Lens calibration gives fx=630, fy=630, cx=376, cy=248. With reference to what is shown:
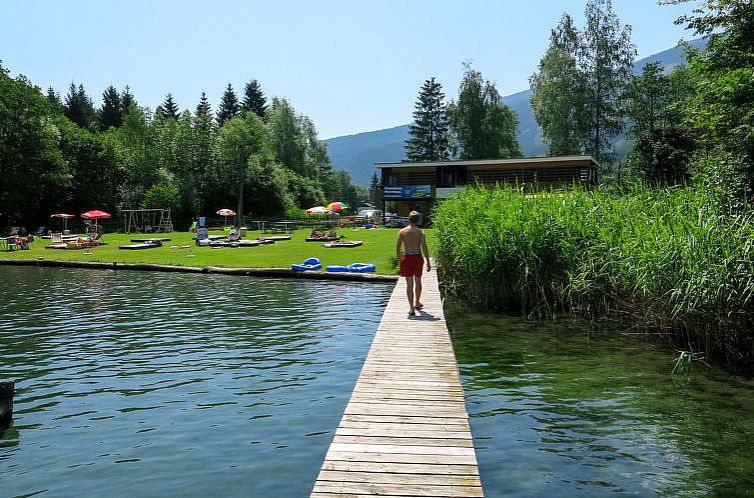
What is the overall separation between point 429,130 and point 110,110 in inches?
1910

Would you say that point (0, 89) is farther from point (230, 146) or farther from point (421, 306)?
point (421, 306)

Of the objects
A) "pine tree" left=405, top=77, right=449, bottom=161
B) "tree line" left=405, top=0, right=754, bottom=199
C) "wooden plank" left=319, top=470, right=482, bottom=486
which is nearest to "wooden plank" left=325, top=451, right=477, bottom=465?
"wooden plank" left=319, top=470, right=482, bottom=486

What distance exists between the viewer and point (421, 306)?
13508mm

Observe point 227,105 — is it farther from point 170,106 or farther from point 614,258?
point 614,258

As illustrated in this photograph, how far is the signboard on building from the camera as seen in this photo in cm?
5616

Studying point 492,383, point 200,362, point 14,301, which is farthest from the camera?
point 14,301

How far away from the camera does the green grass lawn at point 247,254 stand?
1172 inches

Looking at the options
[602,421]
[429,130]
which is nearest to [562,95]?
[429,130]

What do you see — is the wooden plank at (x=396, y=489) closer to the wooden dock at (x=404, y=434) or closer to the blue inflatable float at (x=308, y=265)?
the wooden dock at (x=404, y=434)

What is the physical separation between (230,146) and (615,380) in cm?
6616

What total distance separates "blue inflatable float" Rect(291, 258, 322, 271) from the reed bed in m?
8.00

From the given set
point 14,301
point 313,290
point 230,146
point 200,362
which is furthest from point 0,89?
point 200,362

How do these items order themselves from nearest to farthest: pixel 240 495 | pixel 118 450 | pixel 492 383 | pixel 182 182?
1. pixel 240 495
2. pixel 118 450
3. pixel 492 383
4. pixel 182 182

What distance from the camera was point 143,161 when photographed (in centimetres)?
7012
